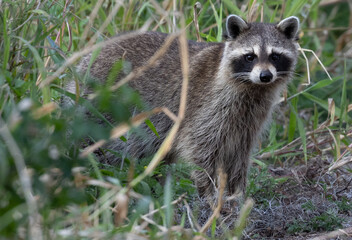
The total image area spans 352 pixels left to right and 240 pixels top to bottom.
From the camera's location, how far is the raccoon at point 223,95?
15.8 ft

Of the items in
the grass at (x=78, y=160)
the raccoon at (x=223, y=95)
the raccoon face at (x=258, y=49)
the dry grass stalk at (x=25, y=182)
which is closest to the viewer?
the dry grass stalk at (x=25, y=182)

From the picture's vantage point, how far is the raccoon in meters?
4.83

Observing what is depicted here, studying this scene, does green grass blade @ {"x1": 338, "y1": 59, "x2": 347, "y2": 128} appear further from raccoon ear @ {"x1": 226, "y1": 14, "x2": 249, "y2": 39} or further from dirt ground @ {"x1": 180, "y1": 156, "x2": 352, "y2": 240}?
raccoon ear @ {"x1": 226, "y1": 14, "x2": 249, "y2": 39}

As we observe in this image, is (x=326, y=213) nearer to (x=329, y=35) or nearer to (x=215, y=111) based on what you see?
(x=215, y=111)

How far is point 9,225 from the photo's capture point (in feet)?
7.75

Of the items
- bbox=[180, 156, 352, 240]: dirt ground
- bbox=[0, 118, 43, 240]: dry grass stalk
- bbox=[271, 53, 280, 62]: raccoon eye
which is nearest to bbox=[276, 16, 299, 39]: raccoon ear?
bbox=[271, 53, 280, 62]: raccoon eye

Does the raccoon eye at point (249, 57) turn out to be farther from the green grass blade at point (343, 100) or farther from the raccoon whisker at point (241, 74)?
the green grass blade at point (343, 100)

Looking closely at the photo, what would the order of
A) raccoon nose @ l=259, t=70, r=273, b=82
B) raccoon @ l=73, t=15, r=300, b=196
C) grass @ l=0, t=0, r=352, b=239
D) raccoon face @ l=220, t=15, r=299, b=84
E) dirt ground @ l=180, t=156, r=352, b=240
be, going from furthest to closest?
1. raccoon @ l=73, t=15, r=300, b=196
2. raccoon face @ l=220, t=15, r=299, b=84
3. raccoon nose @ l=259, t=70, r=273, b=82
4. dirt ground @ l=180, t=156, r=352, b=240
5. grass @ l=0, t=0, r=352, b=239

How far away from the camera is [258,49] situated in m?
4.72

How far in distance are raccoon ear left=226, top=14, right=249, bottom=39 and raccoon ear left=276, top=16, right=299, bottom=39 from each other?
0.28 metres

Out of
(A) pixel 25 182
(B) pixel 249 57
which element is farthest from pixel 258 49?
(A) pixel 25 182

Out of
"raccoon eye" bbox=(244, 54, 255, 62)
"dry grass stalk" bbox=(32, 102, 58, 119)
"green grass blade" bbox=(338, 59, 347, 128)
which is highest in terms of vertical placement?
"dry grass stalk" bbox=(32, 102, 58, 119)

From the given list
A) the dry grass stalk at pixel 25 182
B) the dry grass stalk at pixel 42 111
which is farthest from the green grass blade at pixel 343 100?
the dry grass stalk at pixel 25 182

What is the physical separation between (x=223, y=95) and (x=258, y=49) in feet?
1.54
